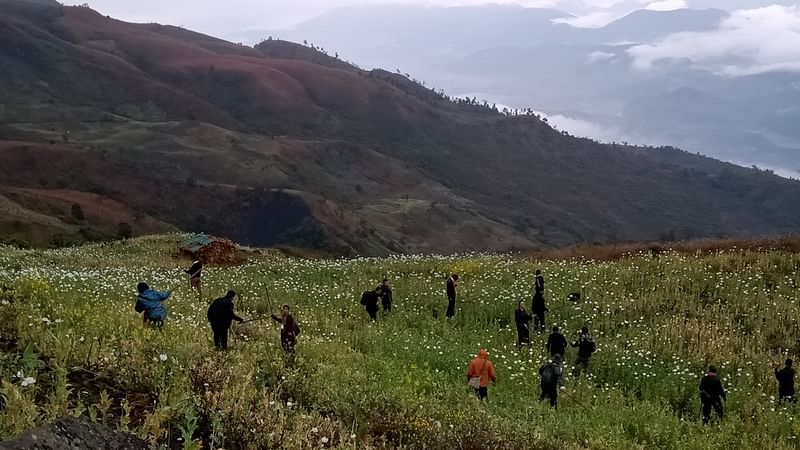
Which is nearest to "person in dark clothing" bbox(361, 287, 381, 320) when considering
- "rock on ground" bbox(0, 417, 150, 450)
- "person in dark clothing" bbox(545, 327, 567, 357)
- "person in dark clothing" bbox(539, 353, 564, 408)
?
"person in dark clothing" bbox(545, 327, 567, 357)

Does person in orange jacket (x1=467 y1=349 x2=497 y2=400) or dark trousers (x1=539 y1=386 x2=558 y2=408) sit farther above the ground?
person in orange jacket (x1=467 y1=349 x2=497 y2=400)

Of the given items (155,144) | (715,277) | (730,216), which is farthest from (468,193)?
(715,277)

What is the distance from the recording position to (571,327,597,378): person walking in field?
52.8ft

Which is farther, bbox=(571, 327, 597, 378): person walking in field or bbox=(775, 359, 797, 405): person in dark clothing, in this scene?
bbox=(571, 327, 597, 378): person walking in field

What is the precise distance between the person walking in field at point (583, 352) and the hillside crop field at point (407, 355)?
432 millimetres

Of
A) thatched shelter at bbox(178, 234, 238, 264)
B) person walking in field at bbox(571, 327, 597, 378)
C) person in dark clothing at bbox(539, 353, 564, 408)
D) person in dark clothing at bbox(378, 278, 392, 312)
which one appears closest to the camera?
person in dark clothing at bbox(539, 353, 564, 408)

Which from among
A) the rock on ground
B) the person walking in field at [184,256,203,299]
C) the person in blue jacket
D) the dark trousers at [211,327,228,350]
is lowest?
the person walking in field at [184,256,203,299]

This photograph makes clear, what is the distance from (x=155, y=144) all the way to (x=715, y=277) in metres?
112

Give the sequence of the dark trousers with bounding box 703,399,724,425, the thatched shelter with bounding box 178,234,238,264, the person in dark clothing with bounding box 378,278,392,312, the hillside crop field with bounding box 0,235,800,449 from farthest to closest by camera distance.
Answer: the thatched shelter with bounding box 178,234,238,264 → the person in dark clothing with bounding box 378,278,392,312 → the dark trousers with bounding box 703,399,724,425 → the hillside crop field with bounding box 0,235,800,449

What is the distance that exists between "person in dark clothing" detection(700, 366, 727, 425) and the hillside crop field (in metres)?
0.29

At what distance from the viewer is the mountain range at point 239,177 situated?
290ft

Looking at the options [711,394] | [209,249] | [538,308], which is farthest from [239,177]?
[711,394]

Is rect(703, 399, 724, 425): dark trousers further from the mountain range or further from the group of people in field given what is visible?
the mountain range

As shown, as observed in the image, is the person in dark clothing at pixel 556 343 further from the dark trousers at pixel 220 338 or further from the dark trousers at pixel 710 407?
the dark trousers at pixel 220 338
